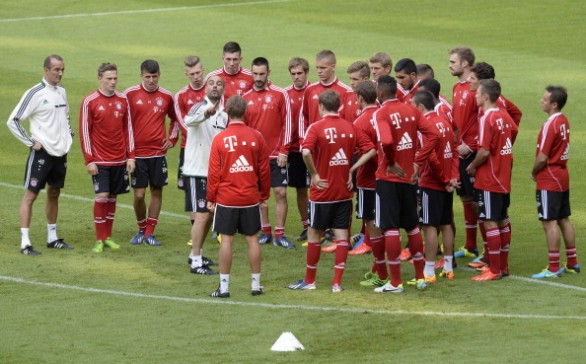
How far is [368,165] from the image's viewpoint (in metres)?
13.7

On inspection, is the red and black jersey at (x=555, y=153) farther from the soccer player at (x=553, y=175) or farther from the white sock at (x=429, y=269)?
the white sock at (x=429, y=269)

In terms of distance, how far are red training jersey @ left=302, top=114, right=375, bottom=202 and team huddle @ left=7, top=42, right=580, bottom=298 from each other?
15mm

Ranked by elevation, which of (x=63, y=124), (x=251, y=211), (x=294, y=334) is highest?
(x=63, y=124)

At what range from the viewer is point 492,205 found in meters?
13.4

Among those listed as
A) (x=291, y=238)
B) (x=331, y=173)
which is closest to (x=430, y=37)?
(x=291, y=238)

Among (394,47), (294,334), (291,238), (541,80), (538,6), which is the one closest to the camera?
(294,334)

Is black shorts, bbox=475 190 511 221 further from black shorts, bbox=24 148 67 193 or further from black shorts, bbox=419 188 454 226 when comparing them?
black shorts, bbox=24 148 67 193

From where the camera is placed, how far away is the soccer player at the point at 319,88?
49.8 ft

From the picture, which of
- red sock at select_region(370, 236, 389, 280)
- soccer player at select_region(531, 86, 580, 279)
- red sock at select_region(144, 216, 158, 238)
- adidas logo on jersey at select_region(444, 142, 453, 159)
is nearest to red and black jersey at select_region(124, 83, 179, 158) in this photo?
red sock at select_region(144, 216, 158, 238)

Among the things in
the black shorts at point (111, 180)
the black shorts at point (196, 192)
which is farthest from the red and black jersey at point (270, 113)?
the black shorts at point (111, 180)

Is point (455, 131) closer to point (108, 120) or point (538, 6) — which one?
point (108, 120)

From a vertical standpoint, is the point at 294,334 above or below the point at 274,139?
below

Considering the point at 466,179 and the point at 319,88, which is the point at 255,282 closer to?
the point at 466,179

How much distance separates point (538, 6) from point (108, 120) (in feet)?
67.9
